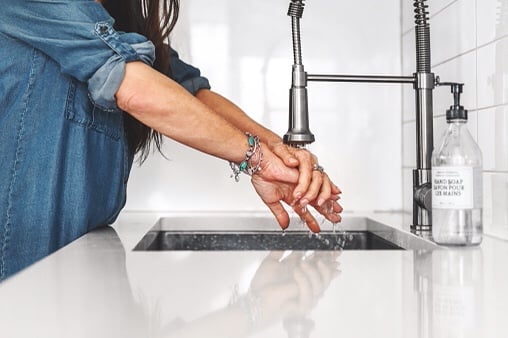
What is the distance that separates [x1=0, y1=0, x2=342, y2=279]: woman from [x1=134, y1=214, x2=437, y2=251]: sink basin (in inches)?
11.2

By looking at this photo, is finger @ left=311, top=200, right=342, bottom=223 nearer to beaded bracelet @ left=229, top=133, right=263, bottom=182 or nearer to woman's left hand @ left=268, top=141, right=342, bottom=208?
woman's left hand @ left=268, top=141, right=342, bottom=208

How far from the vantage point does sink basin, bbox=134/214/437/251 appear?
143 centimetres

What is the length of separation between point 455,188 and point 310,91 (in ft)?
2.50

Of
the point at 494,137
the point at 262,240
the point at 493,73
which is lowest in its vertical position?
the point at 262,240

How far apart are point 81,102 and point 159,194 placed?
58 cm

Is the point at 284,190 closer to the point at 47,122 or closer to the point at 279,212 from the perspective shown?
the point at 279,212

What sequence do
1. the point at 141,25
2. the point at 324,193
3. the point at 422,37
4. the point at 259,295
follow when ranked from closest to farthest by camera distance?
the point at 259,295, the point at 324,193, the point at 422,37, the point at 141,25

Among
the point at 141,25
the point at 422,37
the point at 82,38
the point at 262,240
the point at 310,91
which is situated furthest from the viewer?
the point at 310,91

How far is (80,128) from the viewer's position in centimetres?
107

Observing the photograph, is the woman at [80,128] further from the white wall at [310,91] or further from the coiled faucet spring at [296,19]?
the white wall at [310,91]

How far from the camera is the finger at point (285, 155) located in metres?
1.04

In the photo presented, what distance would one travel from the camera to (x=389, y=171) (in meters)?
1.65

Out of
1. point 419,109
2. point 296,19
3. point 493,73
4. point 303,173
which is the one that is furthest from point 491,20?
point 303,173

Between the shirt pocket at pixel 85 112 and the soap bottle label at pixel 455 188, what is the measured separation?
1.75ft
